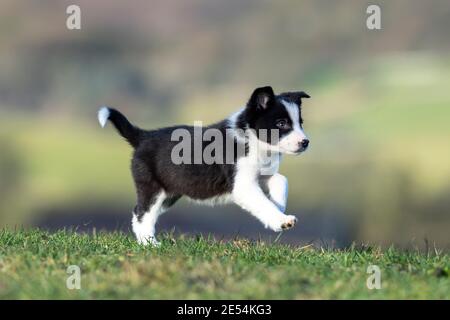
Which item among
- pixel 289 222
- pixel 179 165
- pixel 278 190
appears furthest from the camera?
pixel 179 165

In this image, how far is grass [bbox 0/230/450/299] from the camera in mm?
6051

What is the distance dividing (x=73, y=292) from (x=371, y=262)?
294 centimetres

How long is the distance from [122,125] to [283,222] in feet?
8.68

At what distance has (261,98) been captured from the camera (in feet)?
27.8

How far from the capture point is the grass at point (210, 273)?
6.05 m

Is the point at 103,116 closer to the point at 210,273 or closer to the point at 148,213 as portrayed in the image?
the point at 148,213

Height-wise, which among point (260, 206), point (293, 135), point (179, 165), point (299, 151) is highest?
point (293, 135)

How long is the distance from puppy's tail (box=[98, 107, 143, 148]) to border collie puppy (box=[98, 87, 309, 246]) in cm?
1

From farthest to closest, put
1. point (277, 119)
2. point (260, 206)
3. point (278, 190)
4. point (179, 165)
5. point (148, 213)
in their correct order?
point (148, 213) < point (179, 165) < point (278, 190) < point (277, 119) < point (260, 206)

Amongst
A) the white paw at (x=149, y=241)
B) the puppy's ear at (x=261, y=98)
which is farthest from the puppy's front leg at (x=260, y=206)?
the white paw at (x=149, y=241)
